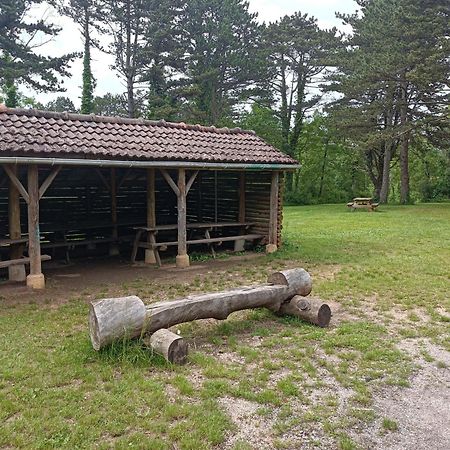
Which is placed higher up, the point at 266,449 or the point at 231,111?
the point at 231,111

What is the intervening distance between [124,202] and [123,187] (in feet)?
1.30

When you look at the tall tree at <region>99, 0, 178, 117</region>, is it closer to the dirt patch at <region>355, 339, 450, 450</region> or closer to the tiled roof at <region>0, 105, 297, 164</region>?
the tiled roof at <region>0, 105, 297, 164</region>

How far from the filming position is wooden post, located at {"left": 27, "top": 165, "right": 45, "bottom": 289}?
7.27m

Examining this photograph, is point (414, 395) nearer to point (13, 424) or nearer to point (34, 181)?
point (13, 424)

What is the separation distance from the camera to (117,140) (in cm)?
852

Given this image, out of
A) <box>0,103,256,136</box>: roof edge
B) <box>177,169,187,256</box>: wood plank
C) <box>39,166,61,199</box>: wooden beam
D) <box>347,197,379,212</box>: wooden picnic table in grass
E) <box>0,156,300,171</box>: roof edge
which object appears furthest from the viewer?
<box>347,197,379,212</box>: wooden picnic table in grass

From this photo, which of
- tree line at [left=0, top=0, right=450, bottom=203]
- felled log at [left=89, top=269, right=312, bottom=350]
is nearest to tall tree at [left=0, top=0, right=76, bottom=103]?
tree line at [left=0, top=0, right=450, bottom=203]

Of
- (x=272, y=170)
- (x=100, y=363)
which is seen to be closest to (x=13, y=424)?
(x=100, y=363)

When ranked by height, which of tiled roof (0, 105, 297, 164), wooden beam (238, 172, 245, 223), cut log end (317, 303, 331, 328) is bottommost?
cut log end (317, 303, 331, 328)

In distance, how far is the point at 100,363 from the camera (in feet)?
14.0

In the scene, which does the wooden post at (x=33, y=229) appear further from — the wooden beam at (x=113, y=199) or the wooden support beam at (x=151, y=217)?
the wooden beam at (x=113, y=199)

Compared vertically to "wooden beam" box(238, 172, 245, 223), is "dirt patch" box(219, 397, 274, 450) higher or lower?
lower

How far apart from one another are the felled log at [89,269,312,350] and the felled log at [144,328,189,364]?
0.63ft

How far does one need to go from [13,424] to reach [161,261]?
6678 millimetres
